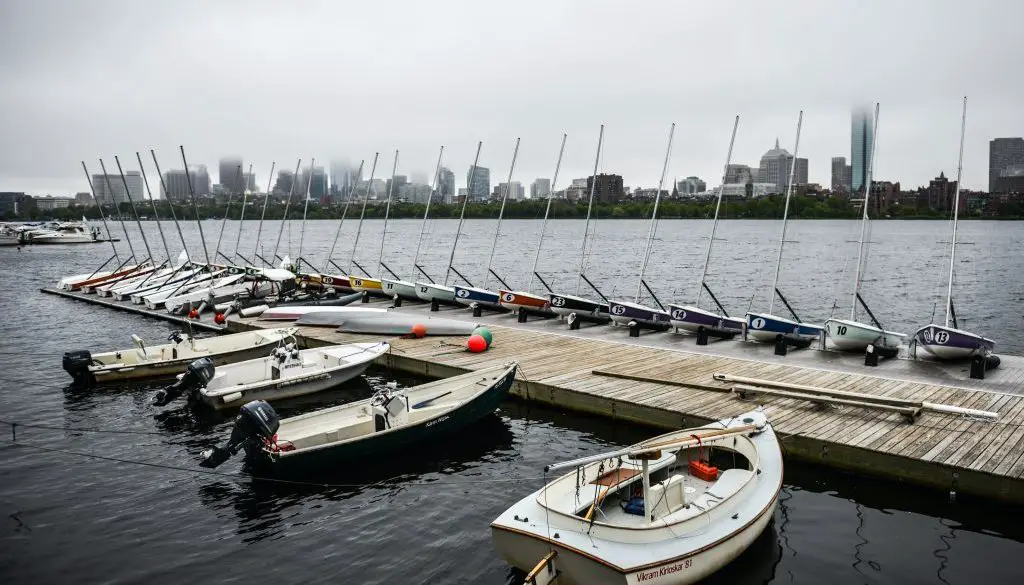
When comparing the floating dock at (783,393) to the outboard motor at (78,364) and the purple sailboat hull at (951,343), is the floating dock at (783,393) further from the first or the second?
the outboard motor at (78,364)

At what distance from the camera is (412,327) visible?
26.0 metres

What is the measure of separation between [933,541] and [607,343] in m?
12.8

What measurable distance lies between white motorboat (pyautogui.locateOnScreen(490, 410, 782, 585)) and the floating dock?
3081mm

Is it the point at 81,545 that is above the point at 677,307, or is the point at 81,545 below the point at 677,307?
below

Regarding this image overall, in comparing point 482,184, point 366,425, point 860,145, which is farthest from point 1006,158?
point 366,425

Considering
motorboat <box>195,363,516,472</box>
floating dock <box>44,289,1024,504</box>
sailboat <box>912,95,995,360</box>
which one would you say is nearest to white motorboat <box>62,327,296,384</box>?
floating dock <box>44,289,1024,504</box>

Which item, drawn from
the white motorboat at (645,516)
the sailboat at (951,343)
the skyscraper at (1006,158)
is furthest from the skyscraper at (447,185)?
the white motorboat at (645,516)

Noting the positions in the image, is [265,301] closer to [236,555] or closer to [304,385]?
[304,385]

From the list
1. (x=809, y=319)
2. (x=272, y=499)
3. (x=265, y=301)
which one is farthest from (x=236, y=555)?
(x=809, y=319)

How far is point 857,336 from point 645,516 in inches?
541

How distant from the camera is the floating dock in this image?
524 inches

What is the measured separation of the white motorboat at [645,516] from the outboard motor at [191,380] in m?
12.2

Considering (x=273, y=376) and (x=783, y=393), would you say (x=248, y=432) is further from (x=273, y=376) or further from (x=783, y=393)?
(x=783, y=393)

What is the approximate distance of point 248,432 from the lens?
1430 cm
